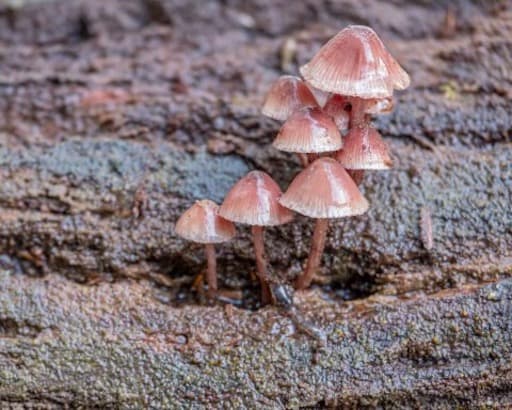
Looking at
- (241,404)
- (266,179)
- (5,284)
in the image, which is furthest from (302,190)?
(5,284)

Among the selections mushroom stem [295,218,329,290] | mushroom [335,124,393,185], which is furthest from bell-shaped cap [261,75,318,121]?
mushroom stem [295,218,329,290]

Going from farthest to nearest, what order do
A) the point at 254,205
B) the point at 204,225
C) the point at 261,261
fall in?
the point at 261,261 → the point at 204,225 → the point at 254,205

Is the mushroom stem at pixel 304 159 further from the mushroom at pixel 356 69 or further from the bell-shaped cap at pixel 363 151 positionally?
the mushroom at pixel 356 69

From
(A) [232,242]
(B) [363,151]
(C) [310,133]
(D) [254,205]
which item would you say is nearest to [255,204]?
(D) [254,205]

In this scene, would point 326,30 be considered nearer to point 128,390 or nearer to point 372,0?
point 372,0

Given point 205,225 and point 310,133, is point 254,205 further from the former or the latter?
point 310,133

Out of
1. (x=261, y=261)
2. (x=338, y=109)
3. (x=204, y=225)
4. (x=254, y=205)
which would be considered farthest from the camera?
(x=261, y=261)

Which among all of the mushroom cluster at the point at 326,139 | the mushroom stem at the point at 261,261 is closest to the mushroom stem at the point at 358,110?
the mushroom cluster at the point at 326,139
